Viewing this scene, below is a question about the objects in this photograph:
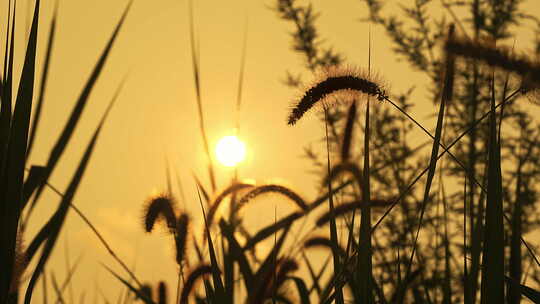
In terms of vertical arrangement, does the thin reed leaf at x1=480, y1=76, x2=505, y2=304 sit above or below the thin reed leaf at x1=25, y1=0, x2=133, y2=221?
below

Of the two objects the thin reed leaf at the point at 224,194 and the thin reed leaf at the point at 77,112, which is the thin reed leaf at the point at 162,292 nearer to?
the thin reed leaf at the point at 224,194

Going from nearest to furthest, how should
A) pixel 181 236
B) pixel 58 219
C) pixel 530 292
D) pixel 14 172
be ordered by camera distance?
pixel 14 172 → pixel 530 292 → pixel 58 219 → pixel 181 236

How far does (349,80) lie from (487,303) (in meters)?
0.65

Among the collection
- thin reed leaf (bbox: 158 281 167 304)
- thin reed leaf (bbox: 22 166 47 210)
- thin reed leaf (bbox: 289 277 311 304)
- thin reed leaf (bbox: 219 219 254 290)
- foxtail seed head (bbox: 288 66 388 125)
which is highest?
foxtail seed head (bbox: 288 66 388 125)

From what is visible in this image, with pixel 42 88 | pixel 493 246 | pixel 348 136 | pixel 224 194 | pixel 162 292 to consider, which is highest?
pixel 348 136

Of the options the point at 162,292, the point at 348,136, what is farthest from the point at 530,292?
the point at 162,292

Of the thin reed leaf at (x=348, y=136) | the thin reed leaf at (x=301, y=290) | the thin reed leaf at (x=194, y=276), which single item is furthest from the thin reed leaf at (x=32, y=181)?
the thin reed leaf at (x=348, y=136)

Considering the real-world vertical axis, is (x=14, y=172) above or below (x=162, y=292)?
above

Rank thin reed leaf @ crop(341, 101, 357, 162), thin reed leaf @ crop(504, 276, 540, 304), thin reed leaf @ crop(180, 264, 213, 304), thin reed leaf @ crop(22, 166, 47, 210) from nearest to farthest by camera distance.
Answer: thin reed leaf @ crop(504, 276, 540, 304), thin reed leaf @ crop(22, 166, 47, 210), thin reed leaf @ crop(180, 264, 213, 304), thin reed leaf @ crop(341, 101, 357, 162)

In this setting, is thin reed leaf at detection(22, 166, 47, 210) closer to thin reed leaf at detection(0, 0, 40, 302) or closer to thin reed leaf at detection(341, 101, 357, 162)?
thin reed leaf at detection(0, 0, 40, 302)

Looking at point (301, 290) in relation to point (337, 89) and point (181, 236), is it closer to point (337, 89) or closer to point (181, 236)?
point (181, 236)

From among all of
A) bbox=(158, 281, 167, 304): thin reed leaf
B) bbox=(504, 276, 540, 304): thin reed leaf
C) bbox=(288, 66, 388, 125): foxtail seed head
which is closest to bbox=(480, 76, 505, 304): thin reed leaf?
bbox=(504, 276, 540, 304): thin reed leaf

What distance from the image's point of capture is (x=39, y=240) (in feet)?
6.32

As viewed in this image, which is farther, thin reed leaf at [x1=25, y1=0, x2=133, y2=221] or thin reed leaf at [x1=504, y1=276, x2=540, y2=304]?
thin reed leaf at [x1=25, y1=0, x2=133, y2=221]
